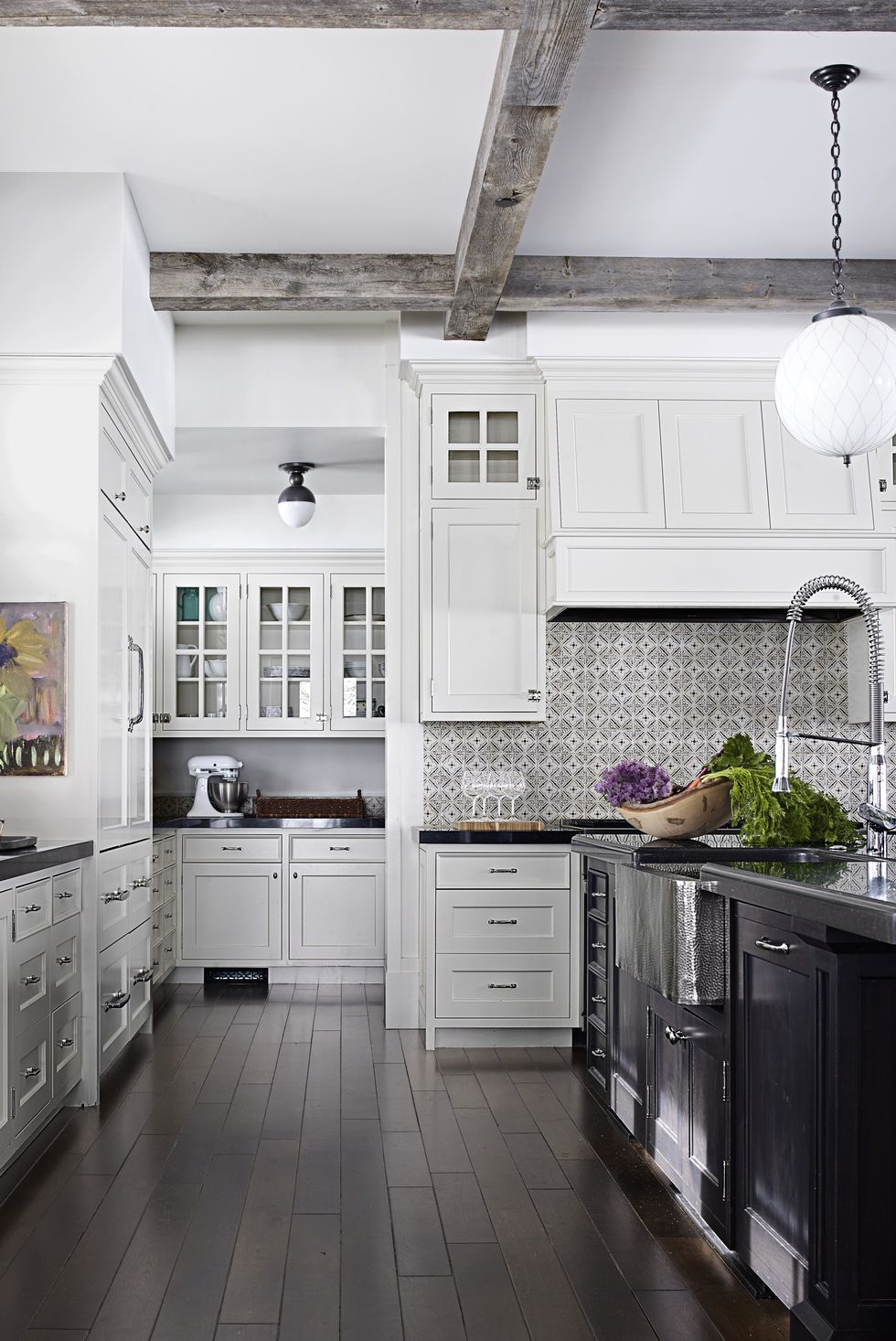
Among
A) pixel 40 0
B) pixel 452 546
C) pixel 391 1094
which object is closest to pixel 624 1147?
pixel 391 1094

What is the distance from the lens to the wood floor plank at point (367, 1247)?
7.57 ft

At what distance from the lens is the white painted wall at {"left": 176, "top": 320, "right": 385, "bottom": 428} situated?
5430 millimetres

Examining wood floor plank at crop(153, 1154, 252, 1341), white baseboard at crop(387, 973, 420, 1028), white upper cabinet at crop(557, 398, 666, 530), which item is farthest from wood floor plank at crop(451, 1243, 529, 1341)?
white upper cabinet at crop(557, 398, 666, 530)

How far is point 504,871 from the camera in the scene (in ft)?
15.4

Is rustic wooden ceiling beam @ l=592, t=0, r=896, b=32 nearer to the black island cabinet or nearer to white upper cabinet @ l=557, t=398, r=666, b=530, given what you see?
the black island cabinet

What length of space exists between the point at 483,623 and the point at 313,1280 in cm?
302

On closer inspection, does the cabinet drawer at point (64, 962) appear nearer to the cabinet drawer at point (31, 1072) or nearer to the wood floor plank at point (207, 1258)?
the cabinet drawer at point (31, 1072)

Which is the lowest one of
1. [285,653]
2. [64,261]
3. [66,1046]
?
[66,1046]

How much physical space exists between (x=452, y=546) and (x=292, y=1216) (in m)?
2.93

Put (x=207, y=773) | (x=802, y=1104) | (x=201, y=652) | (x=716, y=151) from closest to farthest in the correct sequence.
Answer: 1. (x=802, y=1104)
2. (x=716, y=151)
3. (x=207, y=773)
4. (x=201, y=652)

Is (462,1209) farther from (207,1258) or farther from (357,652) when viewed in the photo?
(357,652)

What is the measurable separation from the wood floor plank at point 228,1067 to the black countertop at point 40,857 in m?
0.87

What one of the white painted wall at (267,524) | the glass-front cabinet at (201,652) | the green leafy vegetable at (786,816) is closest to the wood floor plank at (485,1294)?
the green leafy vegetable at (786,816)

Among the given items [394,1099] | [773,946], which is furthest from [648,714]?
[773,946]
